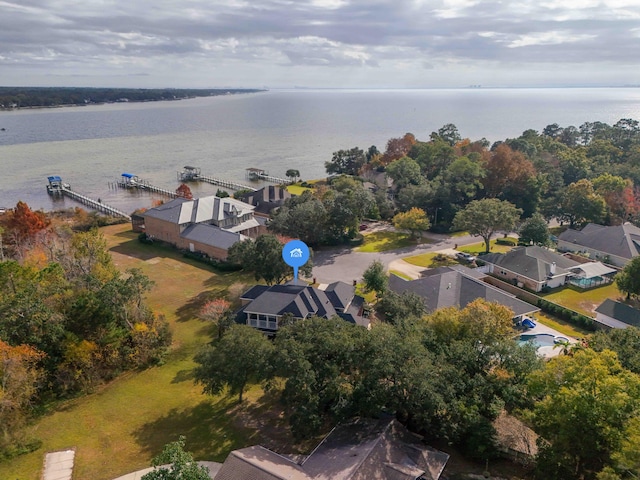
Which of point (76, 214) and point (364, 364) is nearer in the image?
point (364, 364)

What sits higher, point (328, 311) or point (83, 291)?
point (83, 291)

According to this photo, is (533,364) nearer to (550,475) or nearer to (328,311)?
(550,475)

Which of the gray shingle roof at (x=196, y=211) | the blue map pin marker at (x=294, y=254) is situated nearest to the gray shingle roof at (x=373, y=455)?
the blue map pin marker at (x=294, y=254)

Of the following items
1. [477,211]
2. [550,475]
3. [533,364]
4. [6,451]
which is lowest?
[6,451]

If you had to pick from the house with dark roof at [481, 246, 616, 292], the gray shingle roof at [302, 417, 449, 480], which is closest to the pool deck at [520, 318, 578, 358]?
the house with dark roof at [481, 246, 616, 292]

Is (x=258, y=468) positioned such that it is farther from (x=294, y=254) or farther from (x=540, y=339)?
(x=540, y=339)

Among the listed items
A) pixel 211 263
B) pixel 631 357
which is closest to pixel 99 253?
pixel 211 263

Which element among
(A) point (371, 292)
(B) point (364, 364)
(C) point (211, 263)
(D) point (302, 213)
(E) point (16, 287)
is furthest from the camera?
(D) point (302, 213)

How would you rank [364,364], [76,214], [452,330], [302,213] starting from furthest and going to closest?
[76,214], [302,213], [452,330], [364,364]
